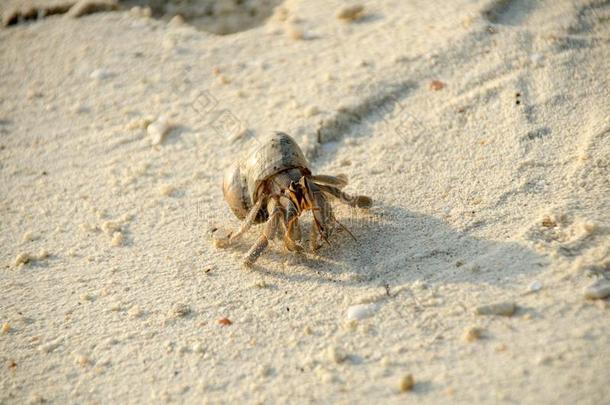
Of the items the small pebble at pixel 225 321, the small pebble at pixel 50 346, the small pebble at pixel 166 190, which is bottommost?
the small pebble at pixel 50 346

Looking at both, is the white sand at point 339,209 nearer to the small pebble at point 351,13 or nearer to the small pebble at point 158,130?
the small pebble at point 158,130

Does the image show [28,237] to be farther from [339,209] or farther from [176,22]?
[176,22]

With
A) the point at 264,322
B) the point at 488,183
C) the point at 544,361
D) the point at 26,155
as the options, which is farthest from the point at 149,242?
the point at 544,361

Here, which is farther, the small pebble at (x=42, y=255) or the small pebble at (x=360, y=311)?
the small pebble at (x=42, y=255)

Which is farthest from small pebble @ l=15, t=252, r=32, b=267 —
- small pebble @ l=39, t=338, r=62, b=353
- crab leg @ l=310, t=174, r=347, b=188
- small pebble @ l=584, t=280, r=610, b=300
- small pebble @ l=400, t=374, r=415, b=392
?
small pebble @ l=584, t=280, r=610, b=300

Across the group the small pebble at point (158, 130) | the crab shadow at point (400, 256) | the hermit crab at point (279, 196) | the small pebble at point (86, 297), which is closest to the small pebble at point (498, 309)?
the crab shadow at point (400, 256)

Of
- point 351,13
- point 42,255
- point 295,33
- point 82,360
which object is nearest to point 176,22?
point 295,33
